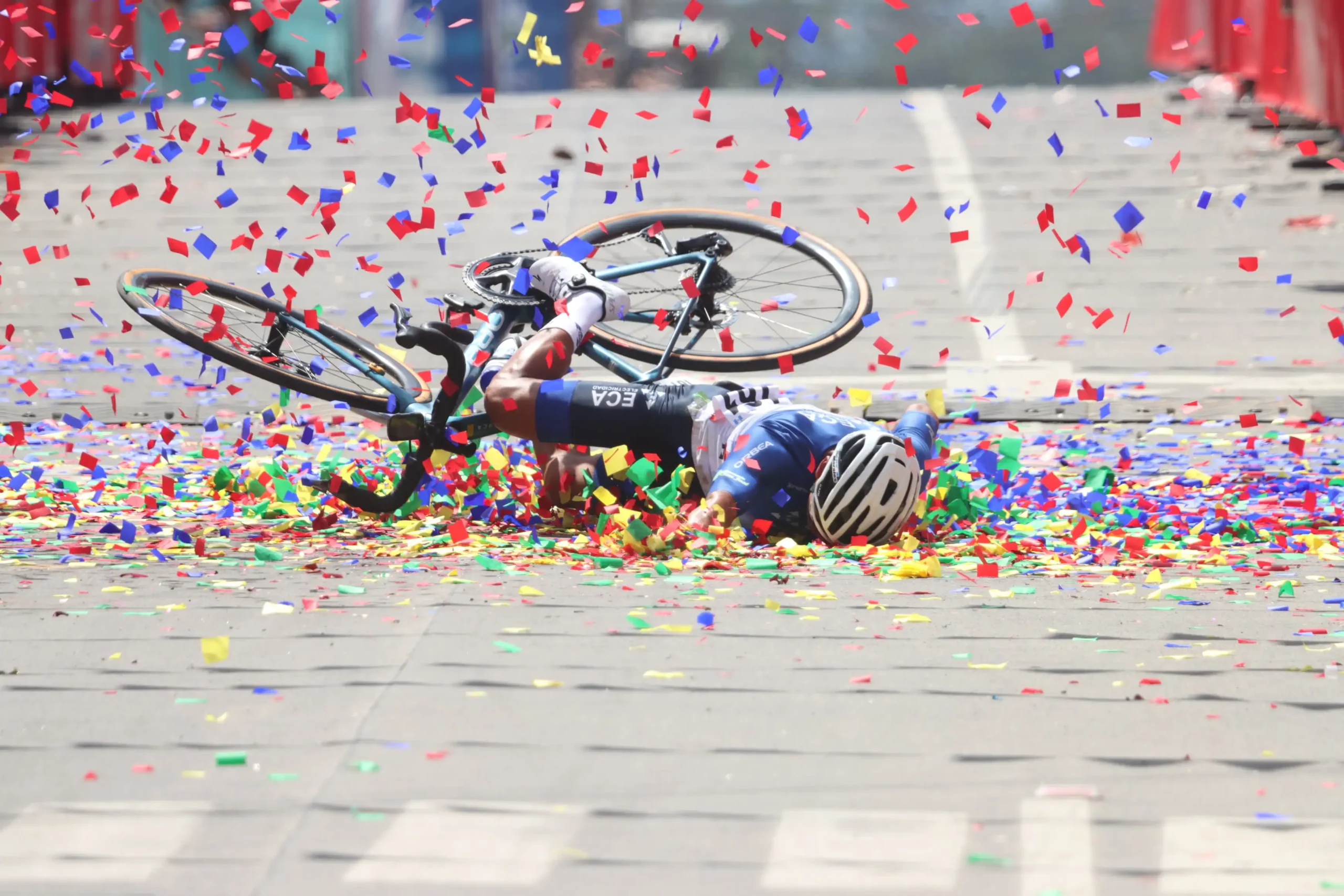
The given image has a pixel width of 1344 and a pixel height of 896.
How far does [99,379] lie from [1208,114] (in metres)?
12.0

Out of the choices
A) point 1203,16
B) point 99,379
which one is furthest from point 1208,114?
point 99,379

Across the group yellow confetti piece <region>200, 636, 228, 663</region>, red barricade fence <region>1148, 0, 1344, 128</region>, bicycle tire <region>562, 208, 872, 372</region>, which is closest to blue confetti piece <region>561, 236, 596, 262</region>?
bicycle tire <region>562, 208, 872, 372</region>

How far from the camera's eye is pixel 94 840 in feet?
10.4

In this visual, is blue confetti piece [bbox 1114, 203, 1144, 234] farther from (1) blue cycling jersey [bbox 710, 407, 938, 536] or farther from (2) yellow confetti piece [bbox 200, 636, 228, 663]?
(2) yellow confetti piece [bbox 200, 636, 228, 663]

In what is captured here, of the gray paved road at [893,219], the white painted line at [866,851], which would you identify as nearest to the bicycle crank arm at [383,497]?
the white painted line at [866,851]

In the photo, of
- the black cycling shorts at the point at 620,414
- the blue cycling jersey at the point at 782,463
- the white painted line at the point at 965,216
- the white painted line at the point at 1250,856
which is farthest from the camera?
the white painted line at the point at 965,216

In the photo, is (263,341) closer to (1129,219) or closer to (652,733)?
(652,733)

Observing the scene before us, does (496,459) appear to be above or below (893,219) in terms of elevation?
below

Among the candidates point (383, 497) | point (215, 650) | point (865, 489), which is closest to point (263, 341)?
point (383, 497)

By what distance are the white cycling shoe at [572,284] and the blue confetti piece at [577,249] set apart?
12 cm

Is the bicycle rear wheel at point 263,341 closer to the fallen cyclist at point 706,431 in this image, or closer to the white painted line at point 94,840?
the fallen cyclist at point 706,431

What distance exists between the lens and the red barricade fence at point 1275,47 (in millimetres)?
15586

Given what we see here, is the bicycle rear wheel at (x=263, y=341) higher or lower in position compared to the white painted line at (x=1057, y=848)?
higher

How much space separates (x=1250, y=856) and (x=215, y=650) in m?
2.53
